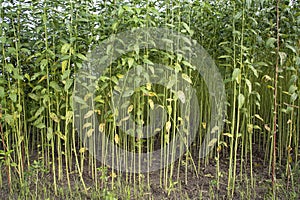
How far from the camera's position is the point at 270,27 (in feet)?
8.15

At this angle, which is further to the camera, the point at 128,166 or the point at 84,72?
the point at 128,166

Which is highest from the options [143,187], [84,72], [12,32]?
[12,32]

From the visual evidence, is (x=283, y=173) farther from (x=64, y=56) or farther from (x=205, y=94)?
(x=64, y=56)

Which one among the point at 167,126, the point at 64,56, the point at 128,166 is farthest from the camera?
the point at 128,166

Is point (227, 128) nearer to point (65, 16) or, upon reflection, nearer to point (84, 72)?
point (84, 72)

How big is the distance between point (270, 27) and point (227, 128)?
1.03 metres

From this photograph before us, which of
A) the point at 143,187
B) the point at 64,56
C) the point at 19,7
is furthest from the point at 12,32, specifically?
the point at 143,187

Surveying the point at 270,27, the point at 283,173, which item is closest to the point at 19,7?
the point at 270,27

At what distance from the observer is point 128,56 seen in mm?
2375

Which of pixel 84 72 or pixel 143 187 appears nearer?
pixel 84 72

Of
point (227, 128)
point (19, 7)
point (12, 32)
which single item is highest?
point (19, 7)

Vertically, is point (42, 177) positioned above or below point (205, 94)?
below

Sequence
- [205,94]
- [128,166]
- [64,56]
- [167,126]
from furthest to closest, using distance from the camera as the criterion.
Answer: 1. [205,94]
2. [128,166]
3. [167,126]
4. [64,56]

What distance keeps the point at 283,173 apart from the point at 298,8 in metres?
1.30
